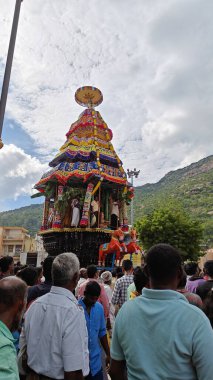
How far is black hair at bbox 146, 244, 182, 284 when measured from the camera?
1956 millimetres

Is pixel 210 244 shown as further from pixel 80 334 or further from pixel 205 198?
pixel 80 334

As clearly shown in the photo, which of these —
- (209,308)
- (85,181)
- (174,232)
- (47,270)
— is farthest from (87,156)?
(209,308)

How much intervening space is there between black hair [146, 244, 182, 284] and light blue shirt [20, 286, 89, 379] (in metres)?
0.92

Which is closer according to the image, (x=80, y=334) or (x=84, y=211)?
(x=80, y=334)

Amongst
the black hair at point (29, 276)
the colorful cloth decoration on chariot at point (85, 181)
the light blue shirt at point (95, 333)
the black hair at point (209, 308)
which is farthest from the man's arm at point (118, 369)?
the colorful cloth decoration on chariot at point (85, 181)

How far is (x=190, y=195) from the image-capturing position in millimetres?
64250

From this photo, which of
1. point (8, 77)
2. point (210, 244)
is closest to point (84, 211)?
point (8, 77)

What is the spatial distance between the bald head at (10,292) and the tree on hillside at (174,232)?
25.8 meters

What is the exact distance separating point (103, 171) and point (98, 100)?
25.0 feet

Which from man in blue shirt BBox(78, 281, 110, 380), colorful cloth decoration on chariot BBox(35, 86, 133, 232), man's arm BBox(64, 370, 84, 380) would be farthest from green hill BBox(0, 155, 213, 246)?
man's arm BBox(64, 370, 84, 380)

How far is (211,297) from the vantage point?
3160 mm

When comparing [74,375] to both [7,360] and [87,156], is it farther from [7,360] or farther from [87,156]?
[87,156]

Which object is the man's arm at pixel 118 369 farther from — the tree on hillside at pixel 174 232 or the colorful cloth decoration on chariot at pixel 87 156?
the tree on hillside at pixel 174 232

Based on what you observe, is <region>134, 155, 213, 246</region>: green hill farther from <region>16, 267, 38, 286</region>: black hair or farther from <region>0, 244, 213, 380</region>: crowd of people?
<region>0, 244, 213, 380</region>: crowd of people
